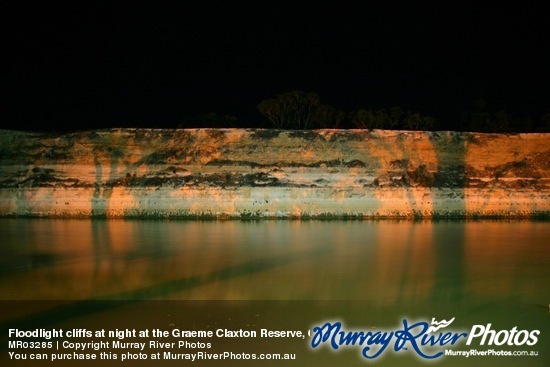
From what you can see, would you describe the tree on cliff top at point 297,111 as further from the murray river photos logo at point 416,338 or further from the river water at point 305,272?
the murray river photos logo at point 416,338

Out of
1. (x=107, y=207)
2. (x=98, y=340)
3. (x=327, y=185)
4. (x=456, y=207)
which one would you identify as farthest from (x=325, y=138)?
(x=98, y=340)

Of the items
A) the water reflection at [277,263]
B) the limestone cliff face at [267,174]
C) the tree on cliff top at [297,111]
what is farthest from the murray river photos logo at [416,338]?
the tree on cliff top at [297,111]

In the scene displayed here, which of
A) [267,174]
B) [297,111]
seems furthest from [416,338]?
[297,111]

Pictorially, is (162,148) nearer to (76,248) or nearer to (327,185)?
(327,185)

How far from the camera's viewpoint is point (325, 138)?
2588cm

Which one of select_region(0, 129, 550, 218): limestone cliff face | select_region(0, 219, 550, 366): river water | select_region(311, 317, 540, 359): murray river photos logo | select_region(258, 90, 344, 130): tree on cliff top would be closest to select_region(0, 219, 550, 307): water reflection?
select_region(0, 219, 550, 366): river water

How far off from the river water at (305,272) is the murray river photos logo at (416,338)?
0.20 m

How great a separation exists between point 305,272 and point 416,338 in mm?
4667

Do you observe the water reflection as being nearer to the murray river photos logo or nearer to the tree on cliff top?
the murray river photos logo

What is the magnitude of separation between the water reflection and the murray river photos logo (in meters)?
1.46

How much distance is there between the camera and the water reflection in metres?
9.06

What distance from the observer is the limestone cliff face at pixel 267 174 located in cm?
2447

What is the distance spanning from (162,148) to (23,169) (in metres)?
5.84

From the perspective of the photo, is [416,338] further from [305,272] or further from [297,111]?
[297,111]
